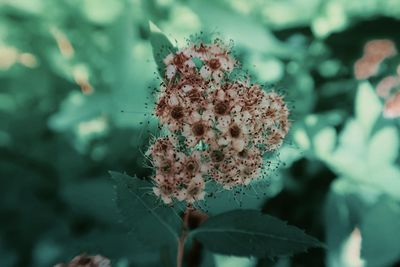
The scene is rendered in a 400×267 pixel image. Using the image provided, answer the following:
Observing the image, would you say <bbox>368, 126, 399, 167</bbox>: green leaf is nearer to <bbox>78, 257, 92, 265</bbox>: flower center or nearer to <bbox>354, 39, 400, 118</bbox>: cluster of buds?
<bbox>354, 39, 400, 118</bbox>: cluster of buds

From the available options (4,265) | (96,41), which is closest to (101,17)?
(96,41)

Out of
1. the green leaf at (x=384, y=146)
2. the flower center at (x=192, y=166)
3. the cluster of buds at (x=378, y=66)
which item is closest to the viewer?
the flower center at (x=192, y=166)

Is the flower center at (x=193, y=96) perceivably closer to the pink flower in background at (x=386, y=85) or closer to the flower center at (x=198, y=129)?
the flower center at (x=198, y=129)

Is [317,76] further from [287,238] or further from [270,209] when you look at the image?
[287,238]

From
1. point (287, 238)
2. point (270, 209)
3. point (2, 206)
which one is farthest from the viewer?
point (2, 206)

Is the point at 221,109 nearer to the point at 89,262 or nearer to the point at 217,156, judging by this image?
the point at 217,156

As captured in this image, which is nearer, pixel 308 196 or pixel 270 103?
pixel 270 103

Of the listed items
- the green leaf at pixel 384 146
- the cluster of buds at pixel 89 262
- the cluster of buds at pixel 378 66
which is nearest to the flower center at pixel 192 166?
the cluster of buds at pixel 89 262
